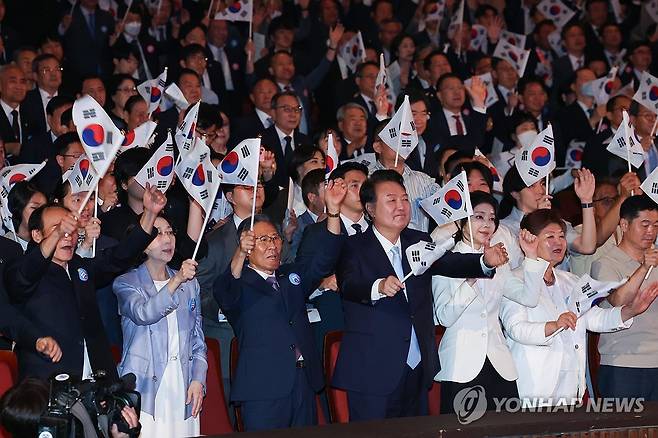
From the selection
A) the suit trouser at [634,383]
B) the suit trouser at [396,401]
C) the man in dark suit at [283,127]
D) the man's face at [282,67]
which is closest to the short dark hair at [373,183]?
the suit trouser at [396,401]

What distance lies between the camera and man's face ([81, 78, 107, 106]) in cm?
938

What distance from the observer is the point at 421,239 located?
6.34 m

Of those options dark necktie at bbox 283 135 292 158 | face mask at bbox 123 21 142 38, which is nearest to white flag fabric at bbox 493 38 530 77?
dark necktie at bbox 283 135 292 158

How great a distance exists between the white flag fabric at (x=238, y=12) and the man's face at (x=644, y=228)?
16.0 ft

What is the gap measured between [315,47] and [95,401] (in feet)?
26.9

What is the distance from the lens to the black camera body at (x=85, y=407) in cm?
391

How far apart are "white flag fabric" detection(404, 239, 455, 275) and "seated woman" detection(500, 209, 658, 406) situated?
1.94 feet

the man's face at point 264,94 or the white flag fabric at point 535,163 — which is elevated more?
the man's face at point 264,94

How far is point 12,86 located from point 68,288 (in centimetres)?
388

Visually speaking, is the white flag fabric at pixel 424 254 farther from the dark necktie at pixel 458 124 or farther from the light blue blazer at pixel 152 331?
the dark necktie at pixel 458 124

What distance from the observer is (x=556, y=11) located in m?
13.9

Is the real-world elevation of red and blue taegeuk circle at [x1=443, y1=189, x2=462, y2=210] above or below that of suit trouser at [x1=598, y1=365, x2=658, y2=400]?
above

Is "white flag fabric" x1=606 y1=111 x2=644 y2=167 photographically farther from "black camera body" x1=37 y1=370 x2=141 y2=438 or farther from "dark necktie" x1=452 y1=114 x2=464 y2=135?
"black camera body" x1=37 y1=370 x2=141 y2=438

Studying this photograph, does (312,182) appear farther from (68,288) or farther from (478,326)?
(68,288)
